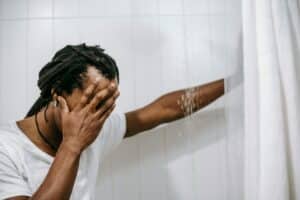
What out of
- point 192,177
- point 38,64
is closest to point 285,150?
point 192,177

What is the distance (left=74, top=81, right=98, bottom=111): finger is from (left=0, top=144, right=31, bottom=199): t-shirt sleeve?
0.67 ft

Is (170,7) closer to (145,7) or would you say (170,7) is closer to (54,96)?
(145,7)

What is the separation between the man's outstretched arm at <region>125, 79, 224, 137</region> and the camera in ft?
2.86

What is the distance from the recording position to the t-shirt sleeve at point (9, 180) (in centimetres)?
80

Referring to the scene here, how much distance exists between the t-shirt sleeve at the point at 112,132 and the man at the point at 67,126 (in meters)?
0.04

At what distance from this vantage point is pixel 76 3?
3.93ft

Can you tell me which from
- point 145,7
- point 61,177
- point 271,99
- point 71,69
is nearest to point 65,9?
point 145,7

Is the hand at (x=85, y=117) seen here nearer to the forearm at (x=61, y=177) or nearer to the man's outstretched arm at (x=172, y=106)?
the forearm at (x=61, y=177)

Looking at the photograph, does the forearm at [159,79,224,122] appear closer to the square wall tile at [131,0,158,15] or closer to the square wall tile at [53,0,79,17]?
the square wall tile at [131,0,158,15]

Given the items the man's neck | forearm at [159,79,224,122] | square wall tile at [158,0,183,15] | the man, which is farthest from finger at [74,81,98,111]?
square wall tile at [158,0,183,15]

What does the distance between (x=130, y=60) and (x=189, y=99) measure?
12.2 inches

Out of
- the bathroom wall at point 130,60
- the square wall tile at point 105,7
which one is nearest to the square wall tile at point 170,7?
the bathroom wall at point 130,60

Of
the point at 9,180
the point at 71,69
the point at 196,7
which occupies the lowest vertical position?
the point at 9,180

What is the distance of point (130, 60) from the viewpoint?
117 centimetres
